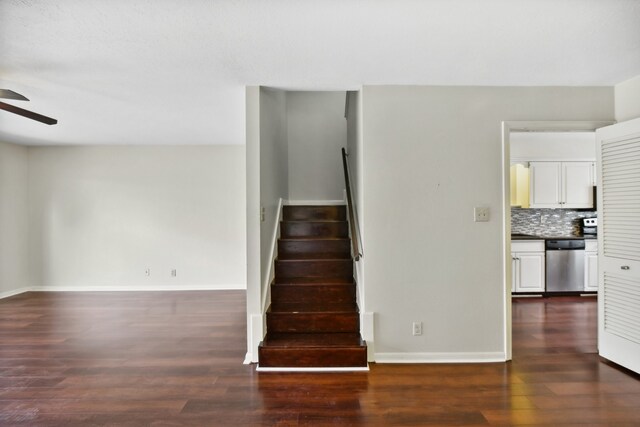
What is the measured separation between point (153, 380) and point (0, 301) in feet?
14.3

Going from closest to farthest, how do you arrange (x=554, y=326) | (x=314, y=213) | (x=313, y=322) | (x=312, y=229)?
(x=313, y=322) → (x=554, y=326) → (x=312, y=229) → (x=314, y=213)

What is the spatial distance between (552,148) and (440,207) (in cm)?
360

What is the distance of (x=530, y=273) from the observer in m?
4.95

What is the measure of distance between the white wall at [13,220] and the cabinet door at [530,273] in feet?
26.8

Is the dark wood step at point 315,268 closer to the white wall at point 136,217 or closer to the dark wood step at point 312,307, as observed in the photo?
the dark wood step at point 312,307

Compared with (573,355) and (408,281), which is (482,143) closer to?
(408,281)

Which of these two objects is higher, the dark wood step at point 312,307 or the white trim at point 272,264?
the white trim at point 272,264

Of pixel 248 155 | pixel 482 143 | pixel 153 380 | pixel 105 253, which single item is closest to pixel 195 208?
pixel 105 253

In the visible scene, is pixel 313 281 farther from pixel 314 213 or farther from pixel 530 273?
pixel 530 273

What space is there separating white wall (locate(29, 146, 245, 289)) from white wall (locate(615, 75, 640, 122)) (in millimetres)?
4831

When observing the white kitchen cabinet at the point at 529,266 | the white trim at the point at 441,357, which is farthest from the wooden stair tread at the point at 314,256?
the white kitchen cabinet at the point at 529,266

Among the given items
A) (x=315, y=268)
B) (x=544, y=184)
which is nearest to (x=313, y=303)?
(x=315, y=268)

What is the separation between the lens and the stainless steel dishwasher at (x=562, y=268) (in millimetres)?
4945

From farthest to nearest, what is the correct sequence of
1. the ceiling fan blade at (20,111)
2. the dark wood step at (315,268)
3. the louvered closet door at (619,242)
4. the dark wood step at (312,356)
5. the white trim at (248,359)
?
the dark wood step at (315,268), the white trim at (248,359), the dark wood step at (312,356), the louvered closet door at (619,242), the ceiling fan blade at (20,111)
